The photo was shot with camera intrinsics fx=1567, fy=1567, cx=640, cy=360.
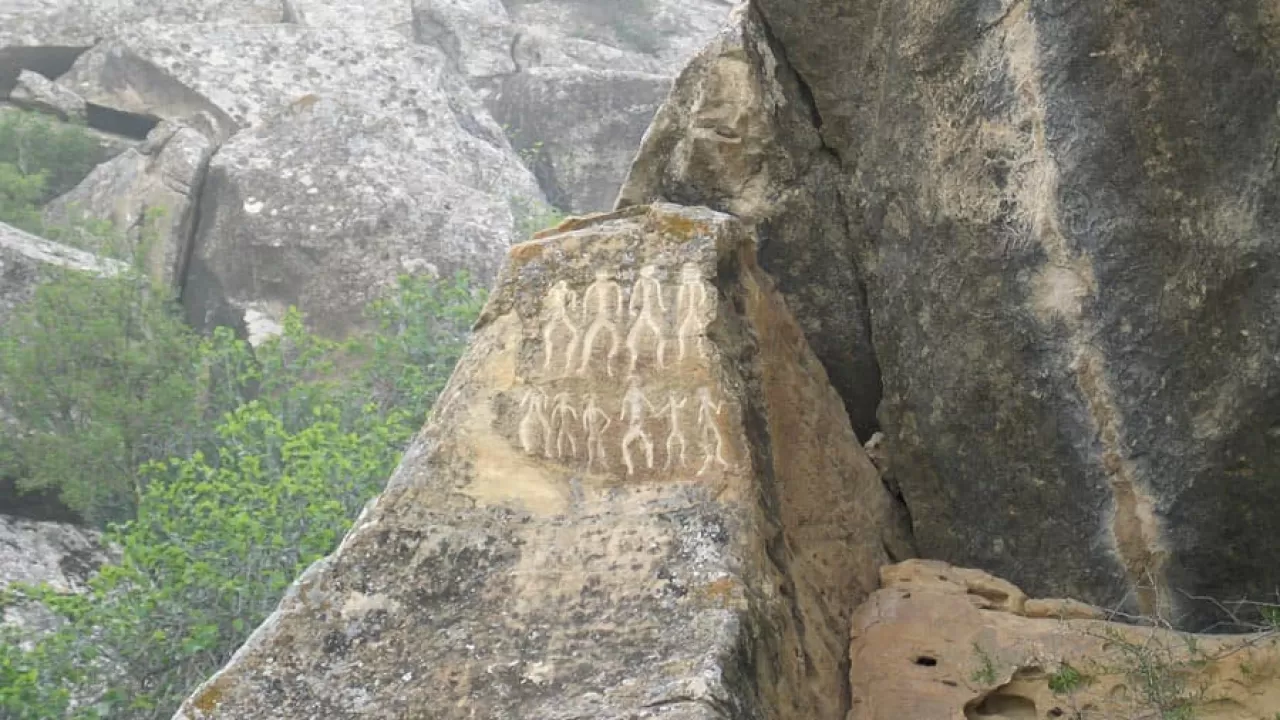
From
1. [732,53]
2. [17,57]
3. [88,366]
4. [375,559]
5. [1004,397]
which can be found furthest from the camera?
[17,57]

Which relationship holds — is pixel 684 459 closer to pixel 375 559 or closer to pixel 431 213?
pixel 375 559

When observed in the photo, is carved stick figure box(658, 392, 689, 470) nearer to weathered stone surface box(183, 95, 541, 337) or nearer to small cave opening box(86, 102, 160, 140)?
weathered stone surface box(183, 95, 541, 337)

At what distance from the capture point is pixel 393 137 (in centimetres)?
1817

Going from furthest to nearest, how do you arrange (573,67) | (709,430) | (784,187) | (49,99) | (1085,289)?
(573,67) < (49,99) < (784,187) < (1085,289) < (709,430)

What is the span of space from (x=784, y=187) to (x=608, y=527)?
8.26 ft

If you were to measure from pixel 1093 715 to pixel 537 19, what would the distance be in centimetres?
2147

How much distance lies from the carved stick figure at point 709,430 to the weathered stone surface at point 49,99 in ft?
53.2

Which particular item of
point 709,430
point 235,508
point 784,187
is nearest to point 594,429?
point 709,430

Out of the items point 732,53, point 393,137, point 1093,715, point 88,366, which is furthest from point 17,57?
point 1093,715

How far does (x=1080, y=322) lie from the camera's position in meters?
5.72

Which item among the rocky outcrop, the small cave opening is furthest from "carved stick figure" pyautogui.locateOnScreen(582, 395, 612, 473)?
the small cave opening

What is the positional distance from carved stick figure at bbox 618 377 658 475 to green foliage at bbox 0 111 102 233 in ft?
48.0

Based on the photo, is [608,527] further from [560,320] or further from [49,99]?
[49,99]

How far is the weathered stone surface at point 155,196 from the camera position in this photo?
17109mm
